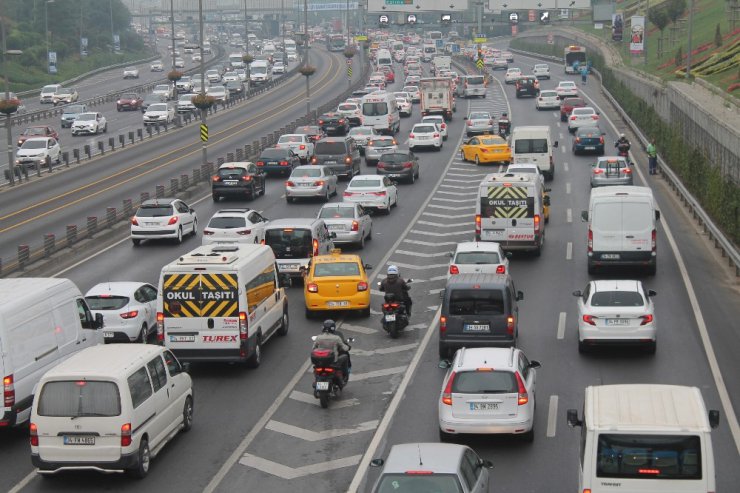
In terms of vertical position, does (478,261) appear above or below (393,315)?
above

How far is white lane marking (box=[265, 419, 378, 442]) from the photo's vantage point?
68.9 ft

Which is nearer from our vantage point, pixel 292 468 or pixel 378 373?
pixel 292 468

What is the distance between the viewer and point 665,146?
5722 centimetres

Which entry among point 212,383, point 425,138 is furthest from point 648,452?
point 425,138

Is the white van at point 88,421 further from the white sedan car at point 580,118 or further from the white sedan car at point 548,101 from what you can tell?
the white sedan car at point 548,101

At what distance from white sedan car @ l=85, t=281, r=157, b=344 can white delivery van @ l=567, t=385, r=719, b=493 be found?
15176mm

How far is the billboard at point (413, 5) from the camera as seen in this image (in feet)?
404

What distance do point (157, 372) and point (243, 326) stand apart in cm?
479

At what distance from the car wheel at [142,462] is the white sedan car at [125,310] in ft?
29.3

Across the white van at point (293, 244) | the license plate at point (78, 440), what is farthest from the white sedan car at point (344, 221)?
the license plate at point (78, 440)

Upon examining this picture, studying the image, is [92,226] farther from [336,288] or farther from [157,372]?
[157,372]

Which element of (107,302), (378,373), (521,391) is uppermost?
(521,391)

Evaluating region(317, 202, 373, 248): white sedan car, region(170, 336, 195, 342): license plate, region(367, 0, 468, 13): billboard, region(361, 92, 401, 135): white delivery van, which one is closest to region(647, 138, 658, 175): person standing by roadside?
region(317, 202, 373, 248): white sedan car

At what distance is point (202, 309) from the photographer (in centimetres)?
2425
